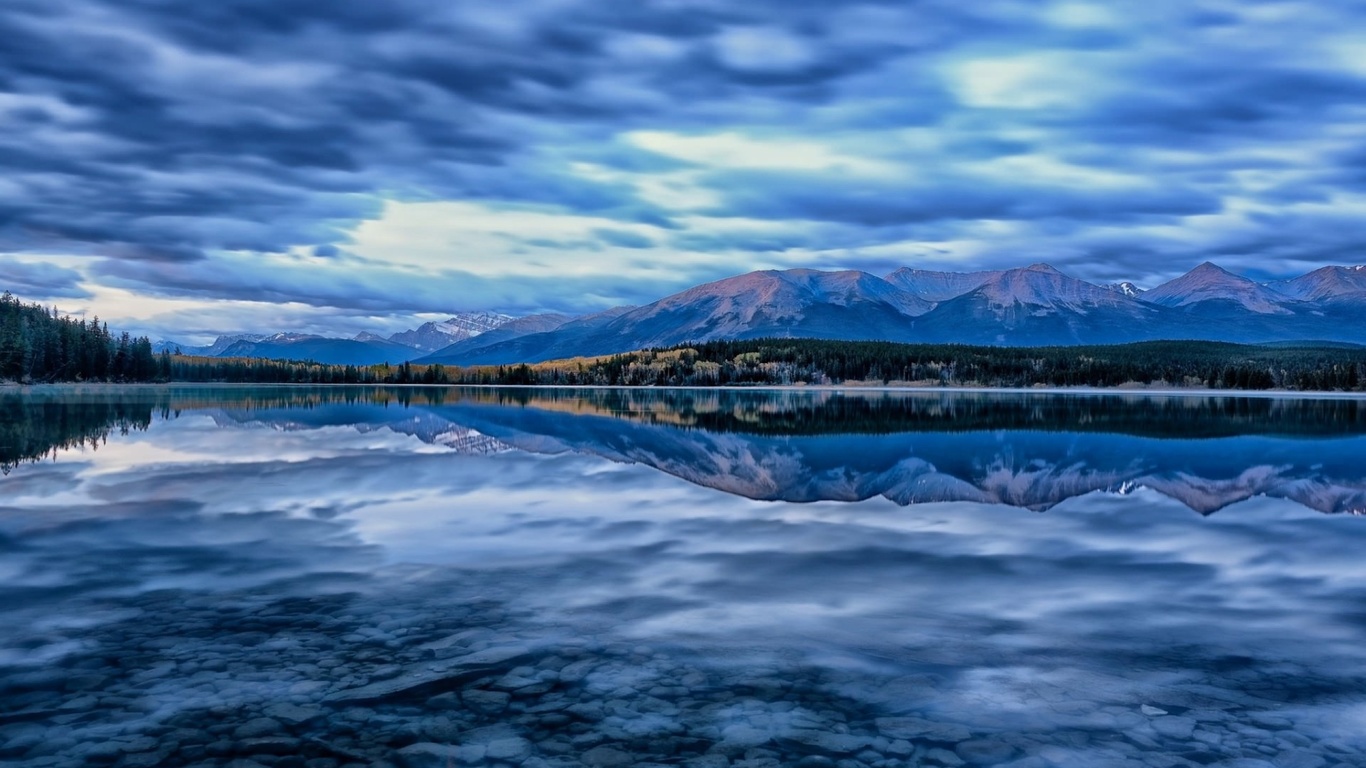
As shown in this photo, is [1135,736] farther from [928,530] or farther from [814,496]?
[814,496]

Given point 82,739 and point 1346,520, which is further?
point 1346,520

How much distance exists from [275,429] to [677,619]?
5529 cm

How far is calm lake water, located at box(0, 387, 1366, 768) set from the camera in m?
10.7

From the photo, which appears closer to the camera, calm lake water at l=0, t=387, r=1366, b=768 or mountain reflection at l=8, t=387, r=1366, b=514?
calm lake water at l=0, t=387, r=1366, b=768

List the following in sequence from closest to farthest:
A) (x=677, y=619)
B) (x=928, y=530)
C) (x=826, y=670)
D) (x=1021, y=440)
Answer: (x=826, y=670)
(x=677, y=619)
(x=928, y=530)
(x=1021, y=440)

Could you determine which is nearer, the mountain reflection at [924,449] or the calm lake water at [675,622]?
the calm lake water at [675,622]

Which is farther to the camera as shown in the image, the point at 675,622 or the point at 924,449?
the point at 924,449

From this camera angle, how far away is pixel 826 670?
13102 millimetres

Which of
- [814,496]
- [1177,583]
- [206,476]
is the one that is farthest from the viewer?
[206,476]

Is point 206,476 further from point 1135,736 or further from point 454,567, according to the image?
point 1135,736

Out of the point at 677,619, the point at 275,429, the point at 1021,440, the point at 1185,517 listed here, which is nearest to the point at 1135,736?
the point at 677,619

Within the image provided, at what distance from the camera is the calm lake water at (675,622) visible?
10.7m

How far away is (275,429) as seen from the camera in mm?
63344

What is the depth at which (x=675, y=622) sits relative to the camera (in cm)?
1550
